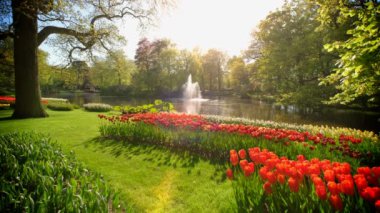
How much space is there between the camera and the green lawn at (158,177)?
4.23m

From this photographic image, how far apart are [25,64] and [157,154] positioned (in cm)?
1149

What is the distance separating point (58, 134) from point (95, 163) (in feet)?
A: 15.3

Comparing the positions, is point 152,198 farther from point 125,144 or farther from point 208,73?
point 208,73

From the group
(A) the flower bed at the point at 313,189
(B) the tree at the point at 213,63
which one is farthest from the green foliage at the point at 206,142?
(B) the tree at the point at 213,63

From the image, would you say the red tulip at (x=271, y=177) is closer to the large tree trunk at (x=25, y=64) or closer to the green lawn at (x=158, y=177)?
the green lawn at (x=158, y=177)

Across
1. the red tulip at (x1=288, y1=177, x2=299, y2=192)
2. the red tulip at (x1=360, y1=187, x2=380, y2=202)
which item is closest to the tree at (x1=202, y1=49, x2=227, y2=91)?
the red tulip at (x1=288, y1=177, x2=299, y2=192)

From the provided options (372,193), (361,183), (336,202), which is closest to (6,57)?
(336,202)

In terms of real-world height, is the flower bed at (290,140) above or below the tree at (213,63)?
below

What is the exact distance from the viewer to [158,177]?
5527 mm

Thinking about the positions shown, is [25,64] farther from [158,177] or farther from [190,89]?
[190,89]

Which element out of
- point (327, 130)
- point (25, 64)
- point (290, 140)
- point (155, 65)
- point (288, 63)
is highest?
point (155, 65)

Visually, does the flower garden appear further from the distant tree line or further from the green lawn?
the distant tree line

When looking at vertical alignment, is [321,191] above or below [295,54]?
below

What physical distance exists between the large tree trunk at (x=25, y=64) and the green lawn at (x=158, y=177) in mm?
7412
